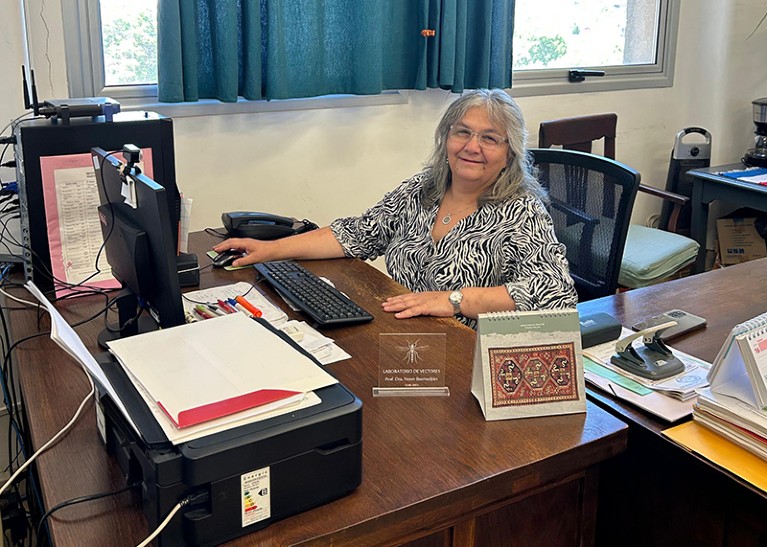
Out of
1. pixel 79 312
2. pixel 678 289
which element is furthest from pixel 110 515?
pixel 678 289

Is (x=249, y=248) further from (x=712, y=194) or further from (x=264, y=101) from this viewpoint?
(x=712, y=194)

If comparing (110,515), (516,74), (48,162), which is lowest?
(110,515)

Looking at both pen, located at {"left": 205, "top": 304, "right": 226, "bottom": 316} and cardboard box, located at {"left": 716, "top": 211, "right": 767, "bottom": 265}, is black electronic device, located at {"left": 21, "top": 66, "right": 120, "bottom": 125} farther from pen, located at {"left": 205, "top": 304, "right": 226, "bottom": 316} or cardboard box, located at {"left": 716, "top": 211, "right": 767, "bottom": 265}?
cardboard box, located at {"left": 716, "top": 211, "right": 767, "bottom": 265}

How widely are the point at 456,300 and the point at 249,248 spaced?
2.03ft

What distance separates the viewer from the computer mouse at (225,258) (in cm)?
205

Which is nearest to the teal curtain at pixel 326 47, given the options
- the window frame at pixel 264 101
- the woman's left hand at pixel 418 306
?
the window frame at pixel 264 101

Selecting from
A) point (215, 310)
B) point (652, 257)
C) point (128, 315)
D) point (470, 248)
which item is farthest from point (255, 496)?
point (652, 257)

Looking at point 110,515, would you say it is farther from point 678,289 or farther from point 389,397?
point 678,289

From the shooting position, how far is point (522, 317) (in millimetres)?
1308

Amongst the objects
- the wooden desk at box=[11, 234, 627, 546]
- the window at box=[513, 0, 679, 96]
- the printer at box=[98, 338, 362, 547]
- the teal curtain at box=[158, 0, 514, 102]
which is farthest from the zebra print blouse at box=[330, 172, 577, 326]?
the window at box=[513, 0, 679, 96]

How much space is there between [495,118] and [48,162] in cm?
109

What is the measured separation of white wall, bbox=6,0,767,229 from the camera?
102 inches

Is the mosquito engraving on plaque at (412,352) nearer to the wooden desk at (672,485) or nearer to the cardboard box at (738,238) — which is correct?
the wooden desk at (672,485)

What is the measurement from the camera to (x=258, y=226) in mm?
2207
